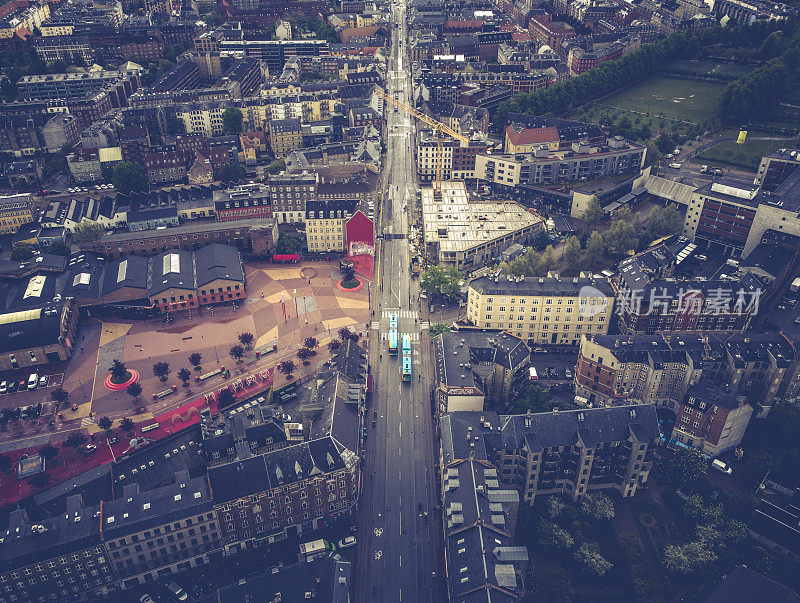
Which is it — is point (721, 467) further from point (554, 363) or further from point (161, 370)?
point (161, 370)

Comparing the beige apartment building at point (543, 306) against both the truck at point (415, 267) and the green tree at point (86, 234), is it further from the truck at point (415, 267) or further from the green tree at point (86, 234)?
the green tree at point (86, 234)

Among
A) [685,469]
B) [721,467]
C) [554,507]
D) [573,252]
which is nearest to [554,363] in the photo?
[685,469]

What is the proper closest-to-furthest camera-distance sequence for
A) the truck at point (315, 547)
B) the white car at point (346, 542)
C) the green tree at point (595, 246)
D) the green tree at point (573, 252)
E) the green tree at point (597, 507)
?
the truck at point (315, 547) → the white car at point (346, 542) → the green tree at point (597, 507) → the green tree at point (573, 252) → the green tree at point (595, 246)

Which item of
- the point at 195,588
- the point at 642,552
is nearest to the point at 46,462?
the point at 195,588

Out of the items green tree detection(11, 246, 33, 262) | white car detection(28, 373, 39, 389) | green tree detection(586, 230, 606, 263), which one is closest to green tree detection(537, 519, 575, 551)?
green tree detection(586, 230, 606, 263)

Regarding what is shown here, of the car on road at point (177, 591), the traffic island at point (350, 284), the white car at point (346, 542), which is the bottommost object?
the car on road at point (177, 591)

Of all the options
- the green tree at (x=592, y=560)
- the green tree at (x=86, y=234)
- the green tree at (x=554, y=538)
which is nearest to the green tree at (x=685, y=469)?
the green tree at (x=592, y=560)
